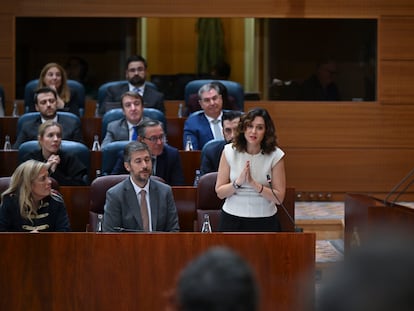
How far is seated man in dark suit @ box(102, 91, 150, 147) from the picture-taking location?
6.82 metres

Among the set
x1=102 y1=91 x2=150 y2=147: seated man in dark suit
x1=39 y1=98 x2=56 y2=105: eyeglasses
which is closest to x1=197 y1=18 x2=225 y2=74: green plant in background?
x1=102 y1=91 x2=150 y2=147: seated man in dark suit

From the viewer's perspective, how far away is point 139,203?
200 inches

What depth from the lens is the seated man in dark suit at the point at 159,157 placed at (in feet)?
20.0

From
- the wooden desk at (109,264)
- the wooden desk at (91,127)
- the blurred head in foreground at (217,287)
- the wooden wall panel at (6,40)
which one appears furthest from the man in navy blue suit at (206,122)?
the blurred head in foreground at (217,287)

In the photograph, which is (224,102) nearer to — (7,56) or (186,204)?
(186,204)

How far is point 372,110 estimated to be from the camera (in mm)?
8422

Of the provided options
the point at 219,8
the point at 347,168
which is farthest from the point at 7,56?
the point at 347,168

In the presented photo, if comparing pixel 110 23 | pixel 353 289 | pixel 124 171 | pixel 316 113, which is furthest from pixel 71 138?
pixel 353 289

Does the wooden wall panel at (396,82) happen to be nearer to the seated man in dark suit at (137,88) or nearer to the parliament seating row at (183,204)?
the seated man in dark suit at (137,88)

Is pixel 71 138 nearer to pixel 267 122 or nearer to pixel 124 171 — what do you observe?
pixel 124 171

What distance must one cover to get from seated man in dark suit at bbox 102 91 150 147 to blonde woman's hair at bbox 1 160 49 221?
1.90 metres

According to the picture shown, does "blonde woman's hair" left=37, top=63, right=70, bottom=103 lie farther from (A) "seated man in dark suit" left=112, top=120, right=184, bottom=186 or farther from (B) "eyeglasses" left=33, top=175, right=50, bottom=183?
(B) "eyeglasses" left=33, top=175, right=50, bottom=183

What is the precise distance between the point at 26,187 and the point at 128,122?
209cm

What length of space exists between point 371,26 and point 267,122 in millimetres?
3433
